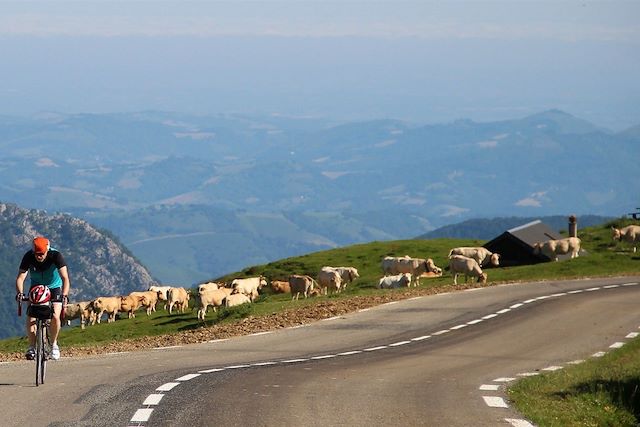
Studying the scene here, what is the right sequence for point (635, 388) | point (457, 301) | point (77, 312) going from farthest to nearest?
point (77, 312), point (457, 301), point (635, 388)

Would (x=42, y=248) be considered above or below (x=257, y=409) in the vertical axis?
above

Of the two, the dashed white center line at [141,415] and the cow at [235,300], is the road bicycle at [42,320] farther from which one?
the cow at [235,300]

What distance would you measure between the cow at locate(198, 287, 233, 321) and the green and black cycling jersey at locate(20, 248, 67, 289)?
28835 millimetres

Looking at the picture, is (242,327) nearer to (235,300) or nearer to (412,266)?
(235,300)

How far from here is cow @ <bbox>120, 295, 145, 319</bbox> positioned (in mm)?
62438

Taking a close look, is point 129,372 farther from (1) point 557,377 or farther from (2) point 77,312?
(2) point 77,312

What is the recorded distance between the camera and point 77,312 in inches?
2643

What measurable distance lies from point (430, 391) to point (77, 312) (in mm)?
50438

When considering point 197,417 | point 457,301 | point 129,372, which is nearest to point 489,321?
point 457,301

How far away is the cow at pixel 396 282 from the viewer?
187 ft

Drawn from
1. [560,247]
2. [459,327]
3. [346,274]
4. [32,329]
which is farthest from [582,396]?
[560,247]

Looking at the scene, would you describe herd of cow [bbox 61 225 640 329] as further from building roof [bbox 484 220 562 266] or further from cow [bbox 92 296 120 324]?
building roof [bbox 484 220 562 266]

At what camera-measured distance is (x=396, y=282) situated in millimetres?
57531

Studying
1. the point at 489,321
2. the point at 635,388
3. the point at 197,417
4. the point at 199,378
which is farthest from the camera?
the point at 489,321
